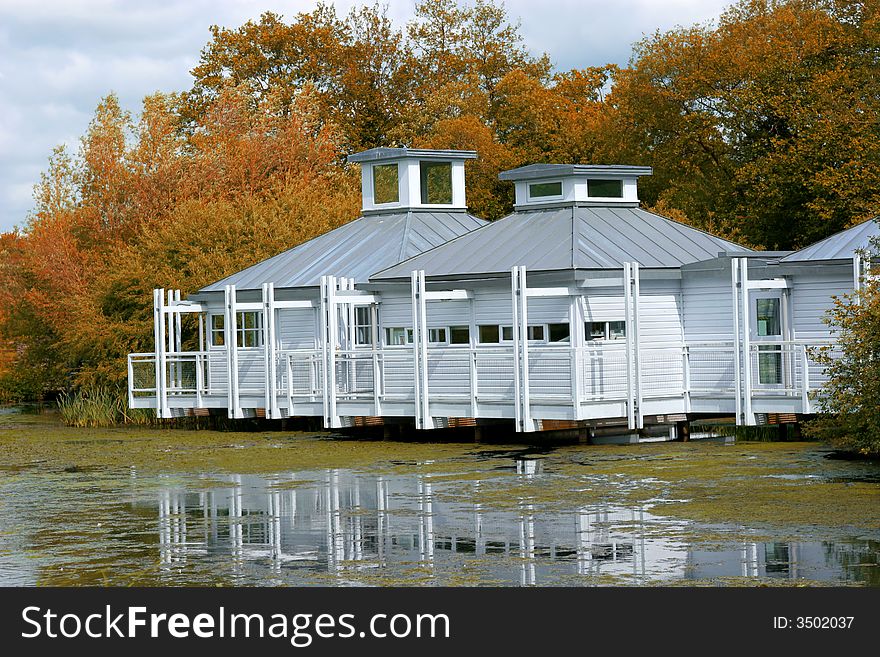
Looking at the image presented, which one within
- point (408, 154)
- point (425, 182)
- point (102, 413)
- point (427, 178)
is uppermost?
point (408, 154)

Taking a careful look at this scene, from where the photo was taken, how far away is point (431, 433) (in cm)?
3403

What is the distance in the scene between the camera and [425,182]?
4128 centimetres

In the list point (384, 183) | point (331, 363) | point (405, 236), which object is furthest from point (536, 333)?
point (384, 183)

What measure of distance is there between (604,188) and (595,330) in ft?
17.3

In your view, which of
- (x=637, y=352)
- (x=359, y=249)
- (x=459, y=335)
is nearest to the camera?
(x=637, y=352)

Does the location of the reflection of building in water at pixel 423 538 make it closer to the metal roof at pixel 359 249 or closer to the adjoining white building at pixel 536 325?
the adjoining white building at pixel 536 325

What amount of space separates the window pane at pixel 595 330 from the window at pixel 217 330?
1160 centimetres

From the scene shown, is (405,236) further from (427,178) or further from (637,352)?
(637,352)

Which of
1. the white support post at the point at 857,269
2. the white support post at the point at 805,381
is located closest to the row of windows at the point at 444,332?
the white support post at the point at 805,381

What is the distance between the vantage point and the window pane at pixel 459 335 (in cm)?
3391

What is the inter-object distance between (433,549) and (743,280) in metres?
14.1
